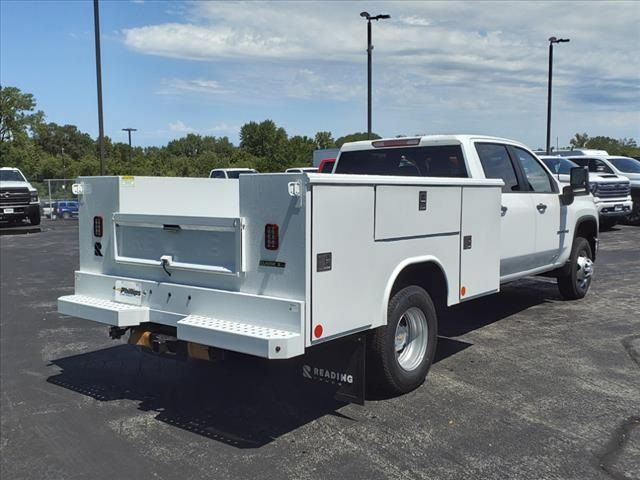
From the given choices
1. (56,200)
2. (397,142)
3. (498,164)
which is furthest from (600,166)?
(56,200)

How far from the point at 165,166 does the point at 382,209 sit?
57870mm

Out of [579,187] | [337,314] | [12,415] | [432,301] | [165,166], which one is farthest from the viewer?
[165,166]

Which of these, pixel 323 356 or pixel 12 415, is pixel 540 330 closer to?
pixel 323 356

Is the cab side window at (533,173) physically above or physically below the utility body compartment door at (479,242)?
above

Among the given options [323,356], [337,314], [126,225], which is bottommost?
[323,356]

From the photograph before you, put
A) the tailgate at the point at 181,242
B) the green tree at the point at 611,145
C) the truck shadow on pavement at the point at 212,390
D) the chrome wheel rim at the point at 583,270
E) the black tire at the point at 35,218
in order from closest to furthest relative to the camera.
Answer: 1. the tailgate at the point at 181,242
2. the truck shadow on pavement at the point at 212,390
3. the chrome wheel rim at the point at 583,270
4. the black tire at the point at 35,218
5. the green tree at the point at 611,145

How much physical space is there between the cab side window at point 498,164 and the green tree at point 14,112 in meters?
61.8

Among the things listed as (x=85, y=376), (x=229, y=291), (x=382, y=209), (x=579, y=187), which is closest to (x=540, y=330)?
(x=579, y=187)

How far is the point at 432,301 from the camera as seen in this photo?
5426 millimetres

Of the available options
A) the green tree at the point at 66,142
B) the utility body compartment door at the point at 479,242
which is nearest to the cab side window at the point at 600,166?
the utility body compartment door at the point at 479,242

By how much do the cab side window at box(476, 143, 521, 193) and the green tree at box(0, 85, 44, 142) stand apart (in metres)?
61.8

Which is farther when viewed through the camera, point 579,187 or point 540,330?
point 579,187

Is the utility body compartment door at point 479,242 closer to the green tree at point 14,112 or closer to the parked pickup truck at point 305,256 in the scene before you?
the parked pickup truck at point 305,256

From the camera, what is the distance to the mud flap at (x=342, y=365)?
4.35 metres
